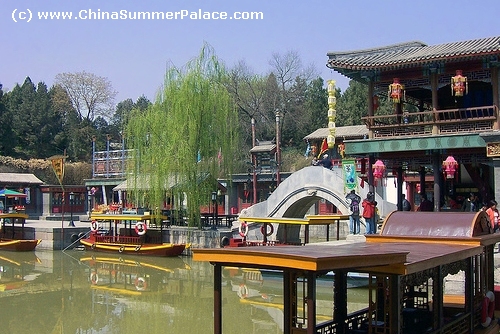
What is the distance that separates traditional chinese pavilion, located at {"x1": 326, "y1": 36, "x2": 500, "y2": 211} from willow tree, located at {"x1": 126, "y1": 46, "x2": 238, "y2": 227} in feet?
22.6

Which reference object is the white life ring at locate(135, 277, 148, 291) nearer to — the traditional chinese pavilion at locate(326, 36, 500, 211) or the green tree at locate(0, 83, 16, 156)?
the traditional chinese pavilion at locate(326, 36, 500, 211)

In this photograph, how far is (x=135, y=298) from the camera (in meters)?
14.4

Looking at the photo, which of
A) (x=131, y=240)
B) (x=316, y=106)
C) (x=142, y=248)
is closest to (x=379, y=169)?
(x=142, y=248)

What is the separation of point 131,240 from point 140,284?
20.0 ft

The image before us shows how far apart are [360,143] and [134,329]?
7.56 metres

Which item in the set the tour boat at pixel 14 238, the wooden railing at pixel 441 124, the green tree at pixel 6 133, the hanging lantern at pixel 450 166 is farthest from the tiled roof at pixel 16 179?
the hanging lantern at pixel 450 166

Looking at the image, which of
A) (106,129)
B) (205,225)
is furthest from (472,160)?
(106,129)

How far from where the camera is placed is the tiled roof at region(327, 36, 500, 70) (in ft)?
46.9

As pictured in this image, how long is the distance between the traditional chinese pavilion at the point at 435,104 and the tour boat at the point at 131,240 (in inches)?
318

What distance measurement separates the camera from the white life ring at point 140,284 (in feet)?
51.7

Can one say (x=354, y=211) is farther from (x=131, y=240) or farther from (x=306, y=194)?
(x=131, y=240)

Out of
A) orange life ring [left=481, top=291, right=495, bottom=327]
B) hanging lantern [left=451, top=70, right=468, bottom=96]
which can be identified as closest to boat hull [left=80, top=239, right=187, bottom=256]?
hanging lantern [left=451, top=70, right=468, bottom=96]

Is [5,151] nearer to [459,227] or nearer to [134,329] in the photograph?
[134,329]

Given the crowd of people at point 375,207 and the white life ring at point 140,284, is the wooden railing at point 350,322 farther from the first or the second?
the white life ring at point 140,284
